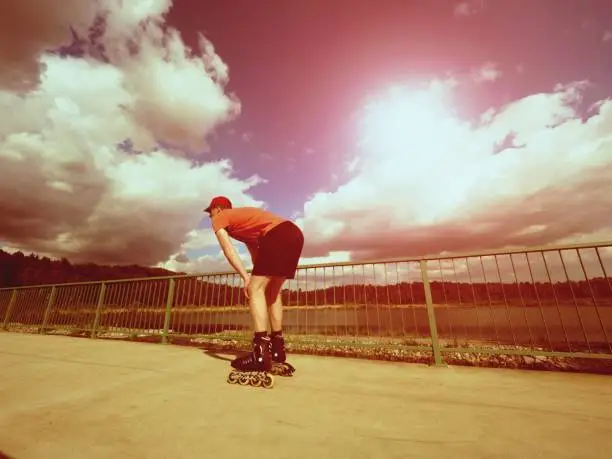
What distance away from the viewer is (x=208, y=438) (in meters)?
1.33

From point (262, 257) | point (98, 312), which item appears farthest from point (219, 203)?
point (98, 312)

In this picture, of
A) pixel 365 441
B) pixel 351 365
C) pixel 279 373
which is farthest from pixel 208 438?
pixel 351 365

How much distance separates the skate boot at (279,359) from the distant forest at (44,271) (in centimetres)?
6909

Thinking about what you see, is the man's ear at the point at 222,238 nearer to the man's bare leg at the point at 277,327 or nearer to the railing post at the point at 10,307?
the man's bare leg at the point at 277,327

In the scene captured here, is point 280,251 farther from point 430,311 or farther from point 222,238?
point 430,311

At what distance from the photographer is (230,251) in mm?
2596

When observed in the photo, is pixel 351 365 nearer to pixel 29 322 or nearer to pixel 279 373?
pixel 279 373

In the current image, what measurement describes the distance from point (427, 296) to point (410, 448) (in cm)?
260

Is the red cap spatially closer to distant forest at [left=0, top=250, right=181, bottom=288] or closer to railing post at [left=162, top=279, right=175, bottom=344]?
railing post at [left=162, top=279, right=175, bottom=344]

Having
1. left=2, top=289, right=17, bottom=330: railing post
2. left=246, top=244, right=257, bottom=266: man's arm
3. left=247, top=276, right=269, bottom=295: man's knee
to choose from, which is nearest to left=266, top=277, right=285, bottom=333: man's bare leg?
left=247, top=276, right=269, bottom=295: man's knee

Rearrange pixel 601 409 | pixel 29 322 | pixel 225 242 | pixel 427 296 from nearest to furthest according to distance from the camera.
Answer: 1. pixel 601 409
2. pixel 225 242
3. pixel 427 296
4. pixel 29 322

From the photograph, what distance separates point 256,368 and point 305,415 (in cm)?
79

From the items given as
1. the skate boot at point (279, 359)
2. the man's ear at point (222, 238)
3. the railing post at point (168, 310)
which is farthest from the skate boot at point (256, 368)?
the railing post at point (168, 310)

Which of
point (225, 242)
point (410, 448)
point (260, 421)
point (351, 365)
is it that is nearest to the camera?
point (410, 448)
